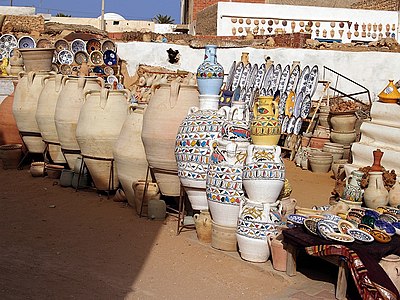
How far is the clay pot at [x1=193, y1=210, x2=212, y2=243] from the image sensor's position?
15.6ft

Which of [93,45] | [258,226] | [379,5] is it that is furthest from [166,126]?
[379,5]

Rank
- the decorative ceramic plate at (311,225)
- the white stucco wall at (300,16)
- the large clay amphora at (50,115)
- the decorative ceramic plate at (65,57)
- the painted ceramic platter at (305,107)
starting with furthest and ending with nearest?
1. the white stucco wall at (300,16)
2. the decorative ceramic plate at (65,57)
3. the painted ceramic platter at (305,107)
4. the large clay amphora at (50,115)
5. the decorative ceramic plate at (311,225)

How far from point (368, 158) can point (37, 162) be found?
4113 mm

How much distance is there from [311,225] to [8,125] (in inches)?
213

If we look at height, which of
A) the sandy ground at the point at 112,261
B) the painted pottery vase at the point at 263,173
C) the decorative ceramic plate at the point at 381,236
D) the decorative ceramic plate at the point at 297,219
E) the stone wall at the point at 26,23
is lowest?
the sandy ground at the point at 112,261

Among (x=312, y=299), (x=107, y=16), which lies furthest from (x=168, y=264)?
(x=107, y=16)

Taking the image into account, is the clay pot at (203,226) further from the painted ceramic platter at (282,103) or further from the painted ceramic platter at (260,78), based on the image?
the painted ceramic platter at (260,78)

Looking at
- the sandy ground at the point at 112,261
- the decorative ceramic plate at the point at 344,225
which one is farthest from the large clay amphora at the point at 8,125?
the decorative ceramic plate at the point at 344,225

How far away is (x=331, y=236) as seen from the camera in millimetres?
3742

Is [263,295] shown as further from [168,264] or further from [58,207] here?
[58,207]

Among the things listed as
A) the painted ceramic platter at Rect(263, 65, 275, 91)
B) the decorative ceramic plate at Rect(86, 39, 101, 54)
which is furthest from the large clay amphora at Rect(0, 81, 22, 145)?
the decorative ceramic plate at Rect(86, 39, 101, 54)

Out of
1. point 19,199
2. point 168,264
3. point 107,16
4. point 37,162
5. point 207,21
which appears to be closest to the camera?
point 168,264

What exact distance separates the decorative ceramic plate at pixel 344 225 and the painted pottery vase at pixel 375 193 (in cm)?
117

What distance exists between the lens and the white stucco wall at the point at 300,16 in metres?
15.6
